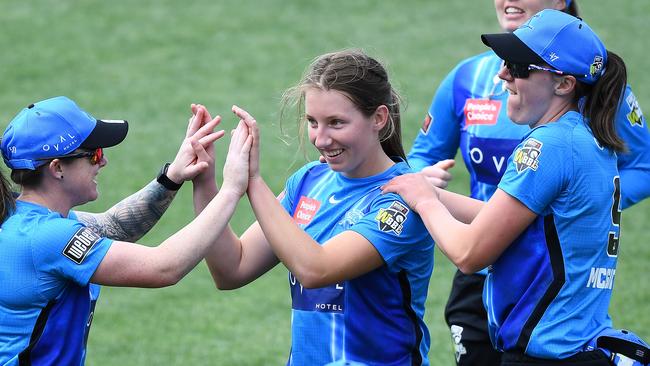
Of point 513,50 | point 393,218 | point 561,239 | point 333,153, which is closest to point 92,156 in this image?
point 333,153

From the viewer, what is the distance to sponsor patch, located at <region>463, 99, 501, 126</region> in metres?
5.19

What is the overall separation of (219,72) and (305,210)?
10.1m

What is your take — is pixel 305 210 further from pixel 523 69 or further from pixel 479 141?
pixel 479 141

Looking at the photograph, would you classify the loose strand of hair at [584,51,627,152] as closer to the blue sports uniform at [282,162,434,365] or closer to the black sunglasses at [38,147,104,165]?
the blue sports uniform at [282,162,434,365]

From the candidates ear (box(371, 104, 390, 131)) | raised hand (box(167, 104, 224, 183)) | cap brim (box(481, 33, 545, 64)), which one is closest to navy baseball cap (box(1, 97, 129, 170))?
raised hand (box(167, 104, 224, 183))

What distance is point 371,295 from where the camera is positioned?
4.12m

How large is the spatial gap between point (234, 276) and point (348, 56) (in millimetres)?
1013

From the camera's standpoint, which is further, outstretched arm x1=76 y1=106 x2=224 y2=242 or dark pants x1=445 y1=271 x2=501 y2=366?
dark pants x1=445 y1=271 x2=501 y2=366

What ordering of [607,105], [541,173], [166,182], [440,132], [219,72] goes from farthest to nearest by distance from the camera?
1. [219,72]
2. [440,132]
3. [166,182]
4. [607,105]
5. [541,173]

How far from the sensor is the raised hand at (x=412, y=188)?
4082 mm

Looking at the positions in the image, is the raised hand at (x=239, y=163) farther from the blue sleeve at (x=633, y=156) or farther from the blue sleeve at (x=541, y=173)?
the blue sleeve at (x=633, y=156)

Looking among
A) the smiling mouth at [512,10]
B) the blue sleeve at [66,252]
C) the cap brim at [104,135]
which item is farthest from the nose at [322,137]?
the smiling mouth at [512,10]

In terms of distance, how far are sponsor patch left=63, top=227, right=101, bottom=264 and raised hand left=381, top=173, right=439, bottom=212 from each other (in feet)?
3.66

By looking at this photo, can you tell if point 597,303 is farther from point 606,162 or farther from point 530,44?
point 530,44
